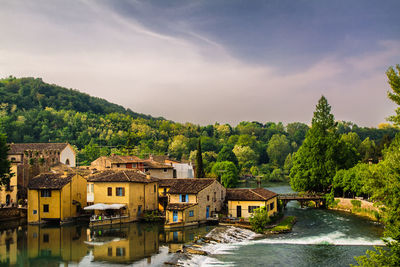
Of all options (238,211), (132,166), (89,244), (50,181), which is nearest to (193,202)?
(238,211)

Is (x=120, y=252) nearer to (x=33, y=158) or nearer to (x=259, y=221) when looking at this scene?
(x=259, y=221)

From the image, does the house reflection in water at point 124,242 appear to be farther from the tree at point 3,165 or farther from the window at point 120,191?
the tree at point 3,165

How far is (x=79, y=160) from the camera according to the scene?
9631cm

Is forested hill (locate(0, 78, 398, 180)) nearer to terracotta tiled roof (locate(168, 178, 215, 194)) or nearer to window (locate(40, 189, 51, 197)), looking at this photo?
terracotta tiled roof (locate(168, 178, 215, 194))

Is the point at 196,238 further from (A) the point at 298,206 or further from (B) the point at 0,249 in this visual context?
(A) the point at 298,206

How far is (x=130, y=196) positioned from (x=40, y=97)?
10917cm

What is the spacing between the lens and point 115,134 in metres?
118

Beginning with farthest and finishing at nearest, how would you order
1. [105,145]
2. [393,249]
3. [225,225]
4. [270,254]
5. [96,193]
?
1. [105,145]
2. [96,193]
3. [225,225]
4. [270,254]
5. [393,249]

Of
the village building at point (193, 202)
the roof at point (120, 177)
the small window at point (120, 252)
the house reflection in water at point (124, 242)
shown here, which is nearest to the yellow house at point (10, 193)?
the roof at point (120, 177)

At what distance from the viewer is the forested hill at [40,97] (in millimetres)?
131125

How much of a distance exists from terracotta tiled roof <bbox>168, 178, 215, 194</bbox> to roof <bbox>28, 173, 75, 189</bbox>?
1321 centimetres

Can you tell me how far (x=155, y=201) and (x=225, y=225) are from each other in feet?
38.3

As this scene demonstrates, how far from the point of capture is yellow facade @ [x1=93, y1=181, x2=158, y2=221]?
4497 centimetres

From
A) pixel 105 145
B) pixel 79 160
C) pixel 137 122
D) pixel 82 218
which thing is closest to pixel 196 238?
pixel 82 218
